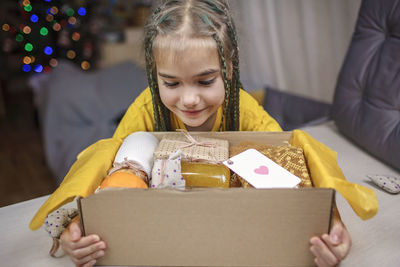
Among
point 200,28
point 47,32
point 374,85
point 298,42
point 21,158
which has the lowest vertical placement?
point 21,158

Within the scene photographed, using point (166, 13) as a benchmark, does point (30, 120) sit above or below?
below

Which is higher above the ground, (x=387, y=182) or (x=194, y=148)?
(x=194, y=148)

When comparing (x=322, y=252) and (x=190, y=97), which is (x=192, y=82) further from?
(x=322, y=252)

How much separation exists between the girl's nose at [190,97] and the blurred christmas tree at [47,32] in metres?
2.85

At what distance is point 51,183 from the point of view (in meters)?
2.12

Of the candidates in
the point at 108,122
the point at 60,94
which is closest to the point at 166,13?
the point at 108,122

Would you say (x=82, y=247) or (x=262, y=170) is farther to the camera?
(x=262, y=170)

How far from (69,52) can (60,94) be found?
153 centimetres

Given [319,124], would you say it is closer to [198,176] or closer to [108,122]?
[198,176]

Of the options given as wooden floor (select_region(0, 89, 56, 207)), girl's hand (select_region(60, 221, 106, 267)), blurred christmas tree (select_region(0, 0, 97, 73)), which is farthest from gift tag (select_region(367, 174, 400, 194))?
blurred christmas tree (select_region(0, 0, 97, 73))

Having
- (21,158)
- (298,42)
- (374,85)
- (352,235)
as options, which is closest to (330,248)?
(352,235)

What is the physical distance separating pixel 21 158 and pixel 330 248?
2.46 meters

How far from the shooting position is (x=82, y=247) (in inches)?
24.0

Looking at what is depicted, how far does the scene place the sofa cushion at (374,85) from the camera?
97cm
